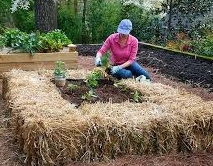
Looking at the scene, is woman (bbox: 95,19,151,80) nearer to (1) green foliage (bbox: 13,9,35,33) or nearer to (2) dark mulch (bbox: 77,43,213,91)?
(2) dark mulch (bbox: 77,43,213,91)

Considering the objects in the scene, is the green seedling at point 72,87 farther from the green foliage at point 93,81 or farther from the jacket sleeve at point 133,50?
the jacket sleeve at point 133,50

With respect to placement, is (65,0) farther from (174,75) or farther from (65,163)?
(65,163)

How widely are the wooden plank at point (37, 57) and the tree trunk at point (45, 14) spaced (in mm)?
4338

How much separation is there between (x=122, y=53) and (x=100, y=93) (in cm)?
123

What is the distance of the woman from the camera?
21.8 ft

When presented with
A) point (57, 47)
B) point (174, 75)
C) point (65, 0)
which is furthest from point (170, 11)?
point (57, 47)

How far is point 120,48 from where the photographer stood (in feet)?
22.4

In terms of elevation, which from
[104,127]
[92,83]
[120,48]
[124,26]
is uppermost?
[124,26]

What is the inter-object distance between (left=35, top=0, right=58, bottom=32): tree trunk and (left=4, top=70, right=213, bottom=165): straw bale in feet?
22.4

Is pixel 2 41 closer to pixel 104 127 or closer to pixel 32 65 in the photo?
pixel 32 65

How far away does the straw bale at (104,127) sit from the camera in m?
4.16

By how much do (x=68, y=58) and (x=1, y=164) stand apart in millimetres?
3365

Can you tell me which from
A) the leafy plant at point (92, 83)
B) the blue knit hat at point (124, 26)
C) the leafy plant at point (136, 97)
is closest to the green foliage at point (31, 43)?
the blue knit hat at point (124, 26)

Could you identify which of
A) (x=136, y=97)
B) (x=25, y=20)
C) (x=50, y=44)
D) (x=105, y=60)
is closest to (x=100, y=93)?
(x=136, y=97)
